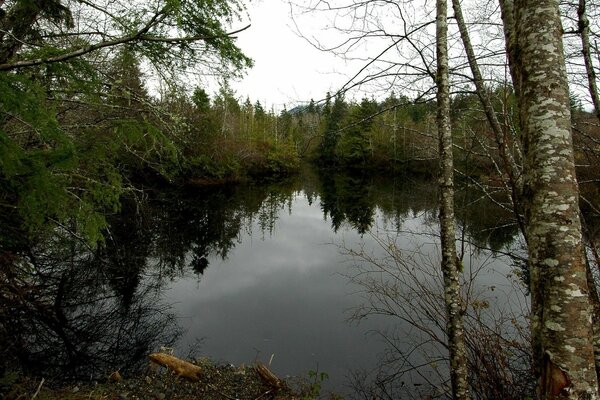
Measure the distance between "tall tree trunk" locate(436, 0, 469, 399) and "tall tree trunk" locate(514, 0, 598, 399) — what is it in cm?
147

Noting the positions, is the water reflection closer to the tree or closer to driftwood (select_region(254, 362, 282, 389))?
driftwood (select_region(254, 362, 282, 389))

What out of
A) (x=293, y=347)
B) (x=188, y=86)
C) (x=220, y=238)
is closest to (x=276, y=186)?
(x=220, y=238)

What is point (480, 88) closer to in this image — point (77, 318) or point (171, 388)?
point (171, 388)

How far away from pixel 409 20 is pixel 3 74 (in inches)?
136

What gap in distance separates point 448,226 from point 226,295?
768cm

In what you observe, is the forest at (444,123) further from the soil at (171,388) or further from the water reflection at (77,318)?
the soil at (171,388)

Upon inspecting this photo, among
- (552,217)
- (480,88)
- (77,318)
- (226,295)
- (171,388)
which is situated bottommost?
(226,295)

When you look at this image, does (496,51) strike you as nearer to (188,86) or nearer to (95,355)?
(188,86)

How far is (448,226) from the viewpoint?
121 inches

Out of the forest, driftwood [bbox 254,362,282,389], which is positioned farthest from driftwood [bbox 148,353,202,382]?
the forest

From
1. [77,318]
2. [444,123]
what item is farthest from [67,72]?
[77,318]

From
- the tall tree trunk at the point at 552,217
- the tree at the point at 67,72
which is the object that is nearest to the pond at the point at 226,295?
the tall tree trunk at the point at 552,217

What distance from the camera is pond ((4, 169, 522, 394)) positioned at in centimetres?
604

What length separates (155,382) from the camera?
4.98 meters
